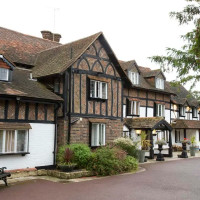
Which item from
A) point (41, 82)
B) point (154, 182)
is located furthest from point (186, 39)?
point (41, 82)

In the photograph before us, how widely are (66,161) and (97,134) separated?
401 cm

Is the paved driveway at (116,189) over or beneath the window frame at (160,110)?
beneath

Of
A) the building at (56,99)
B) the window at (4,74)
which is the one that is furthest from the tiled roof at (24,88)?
the window at (4,74)

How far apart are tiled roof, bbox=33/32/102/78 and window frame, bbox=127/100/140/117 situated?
820 centimetres

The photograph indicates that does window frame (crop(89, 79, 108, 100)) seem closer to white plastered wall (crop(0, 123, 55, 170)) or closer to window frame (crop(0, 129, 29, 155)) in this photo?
white plastered wall (crop(0, 123, 55, 170))

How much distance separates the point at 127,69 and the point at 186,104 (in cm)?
1049

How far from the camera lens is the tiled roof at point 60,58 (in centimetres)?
1786

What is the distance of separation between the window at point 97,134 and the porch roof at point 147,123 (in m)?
5.05

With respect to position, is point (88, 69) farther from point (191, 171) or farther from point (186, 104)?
point (186, 104)

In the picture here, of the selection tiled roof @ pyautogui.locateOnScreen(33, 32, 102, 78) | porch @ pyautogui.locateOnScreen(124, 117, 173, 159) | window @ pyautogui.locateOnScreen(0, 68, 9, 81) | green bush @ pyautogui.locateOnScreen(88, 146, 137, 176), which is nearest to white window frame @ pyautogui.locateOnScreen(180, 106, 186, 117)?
porch @ pyautogui.locateOnScreen(124, 117, 173, 159)

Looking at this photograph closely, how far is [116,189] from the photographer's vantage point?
11586 mm

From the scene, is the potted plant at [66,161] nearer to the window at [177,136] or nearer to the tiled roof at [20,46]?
the tiled roof at [20,46]

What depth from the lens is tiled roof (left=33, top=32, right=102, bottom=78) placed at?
17859 mm

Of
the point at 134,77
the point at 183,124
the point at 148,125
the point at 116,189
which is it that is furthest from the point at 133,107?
the point at 116,189
